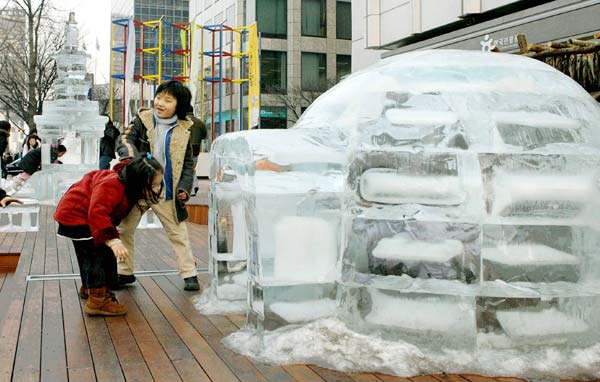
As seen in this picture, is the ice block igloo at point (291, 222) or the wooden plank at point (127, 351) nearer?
the wooden plank at point (127, 351)

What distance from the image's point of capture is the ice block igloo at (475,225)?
3.36m

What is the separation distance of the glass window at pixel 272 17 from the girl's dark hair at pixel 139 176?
36.9 meters

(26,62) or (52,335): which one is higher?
(26,62)

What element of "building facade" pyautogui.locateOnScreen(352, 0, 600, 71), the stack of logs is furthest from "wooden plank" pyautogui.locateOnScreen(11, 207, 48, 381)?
"building facade" pyautogui.locateOnScreen(352, 0, 600, 71)

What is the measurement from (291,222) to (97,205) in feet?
4.39

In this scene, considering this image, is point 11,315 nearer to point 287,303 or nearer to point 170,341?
point 170,341

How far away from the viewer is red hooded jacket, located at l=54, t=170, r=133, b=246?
13.3 feet

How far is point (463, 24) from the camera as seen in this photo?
688 inches

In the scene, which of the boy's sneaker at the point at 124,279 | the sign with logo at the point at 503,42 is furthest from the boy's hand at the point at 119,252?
the sign with logo at the point at 503,42

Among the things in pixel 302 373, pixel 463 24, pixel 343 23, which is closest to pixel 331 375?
pixel 302 373

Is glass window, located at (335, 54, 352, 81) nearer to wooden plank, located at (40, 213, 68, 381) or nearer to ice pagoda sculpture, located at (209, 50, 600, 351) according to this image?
wooden plank, located at (40, 213, 68, 381)

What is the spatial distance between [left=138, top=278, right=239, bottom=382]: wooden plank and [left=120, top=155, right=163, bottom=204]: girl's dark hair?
32.5 inches

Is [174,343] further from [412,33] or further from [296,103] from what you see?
[296,103]

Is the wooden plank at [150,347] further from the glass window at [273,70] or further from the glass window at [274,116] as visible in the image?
the glass window at [273,70]
